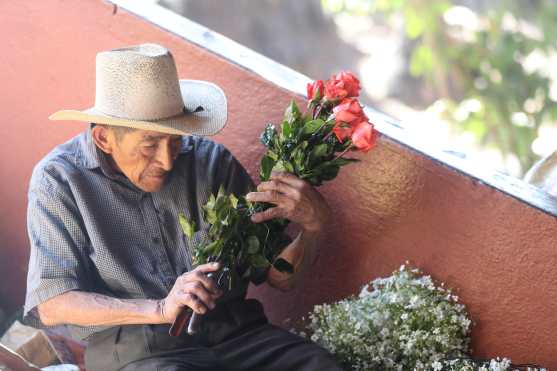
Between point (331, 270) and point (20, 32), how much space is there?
179 cm

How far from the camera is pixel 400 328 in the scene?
11.8ft

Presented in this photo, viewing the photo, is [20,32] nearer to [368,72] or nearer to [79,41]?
[79,41]

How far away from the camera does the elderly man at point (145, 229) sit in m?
3.09

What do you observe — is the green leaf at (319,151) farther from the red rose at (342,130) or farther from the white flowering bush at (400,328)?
the white flowering bush at (400,328)

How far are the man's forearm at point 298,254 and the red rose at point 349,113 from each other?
Answer: 1.90ft

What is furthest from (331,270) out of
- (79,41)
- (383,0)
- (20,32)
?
(383,0)

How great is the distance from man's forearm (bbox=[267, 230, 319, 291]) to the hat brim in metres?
0.54

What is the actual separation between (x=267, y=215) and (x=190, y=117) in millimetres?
458

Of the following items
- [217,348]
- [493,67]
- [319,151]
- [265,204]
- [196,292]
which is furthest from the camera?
[493,67]

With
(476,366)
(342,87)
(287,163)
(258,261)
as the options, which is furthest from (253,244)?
(476,366)

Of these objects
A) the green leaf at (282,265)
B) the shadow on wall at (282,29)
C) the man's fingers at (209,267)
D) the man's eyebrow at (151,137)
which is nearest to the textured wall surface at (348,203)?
the green leaf at (282,265)

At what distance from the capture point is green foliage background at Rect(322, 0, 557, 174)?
718 centimetres

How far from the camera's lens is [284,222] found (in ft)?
10.8

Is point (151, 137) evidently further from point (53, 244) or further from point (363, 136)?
point (363, 136)
